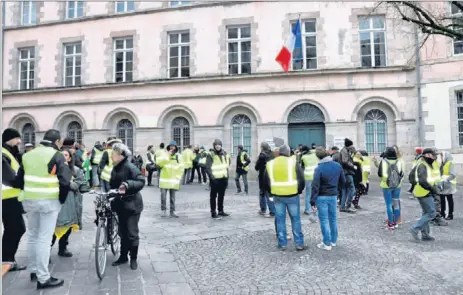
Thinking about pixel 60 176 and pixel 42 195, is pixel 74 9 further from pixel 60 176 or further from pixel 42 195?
pixel 42 195

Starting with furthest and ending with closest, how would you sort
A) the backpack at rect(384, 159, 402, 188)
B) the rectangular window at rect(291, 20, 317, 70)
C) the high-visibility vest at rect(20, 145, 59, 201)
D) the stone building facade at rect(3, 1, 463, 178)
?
1. the rectangular window at rect(291, 20, 317, 70)
2. the stone building facade at rect(3, 1, 463, 178)
3. the backpack at rect(384, 159, 402, 188)
4. the high-visibility vest at rect(20, 145, 59, 201)

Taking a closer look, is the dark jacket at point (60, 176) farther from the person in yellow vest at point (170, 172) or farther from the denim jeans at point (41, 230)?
the person in yellow vest at point (170, 172)

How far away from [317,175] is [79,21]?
1981cm

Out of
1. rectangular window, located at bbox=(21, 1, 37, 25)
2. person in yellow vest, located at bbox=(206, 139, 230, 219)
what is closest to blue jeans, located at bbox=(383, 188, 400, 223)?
person in yellow vest, located at bbox=(206, 139, 230, 219)

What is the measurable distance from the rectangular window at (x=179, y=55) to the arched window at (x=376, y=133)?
988 cm

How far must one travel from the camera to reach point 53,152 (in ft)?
14.9

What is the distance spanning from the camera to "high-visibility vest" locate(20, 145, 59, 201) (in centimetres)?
438

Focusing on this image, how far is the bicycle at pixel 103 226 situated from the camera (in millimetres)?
4723

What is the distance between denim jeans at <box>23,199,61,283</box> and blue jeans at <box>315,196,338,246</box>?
4249mm

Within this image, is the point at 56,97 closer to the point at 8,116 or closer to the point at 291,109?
the point at 8,116

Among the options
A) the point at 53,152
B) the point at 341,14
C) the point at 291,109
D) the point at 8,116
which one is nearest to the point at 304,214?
the point at 53,152

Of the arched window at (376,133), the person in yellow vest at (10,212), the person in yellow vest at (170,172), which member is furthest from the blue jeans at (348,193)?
the arched window at (376,133)

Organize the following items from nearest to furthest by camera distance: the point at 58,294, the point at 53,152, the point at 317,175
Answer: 1. the point at 58,294
2. the point at 53,152
3. the point at 317,175

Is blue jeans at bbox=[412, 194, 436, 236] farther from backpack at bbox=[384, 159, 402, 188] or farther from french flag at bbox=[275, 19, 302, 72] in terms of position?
french flag at bbox=[275, 19, 302, 72]
